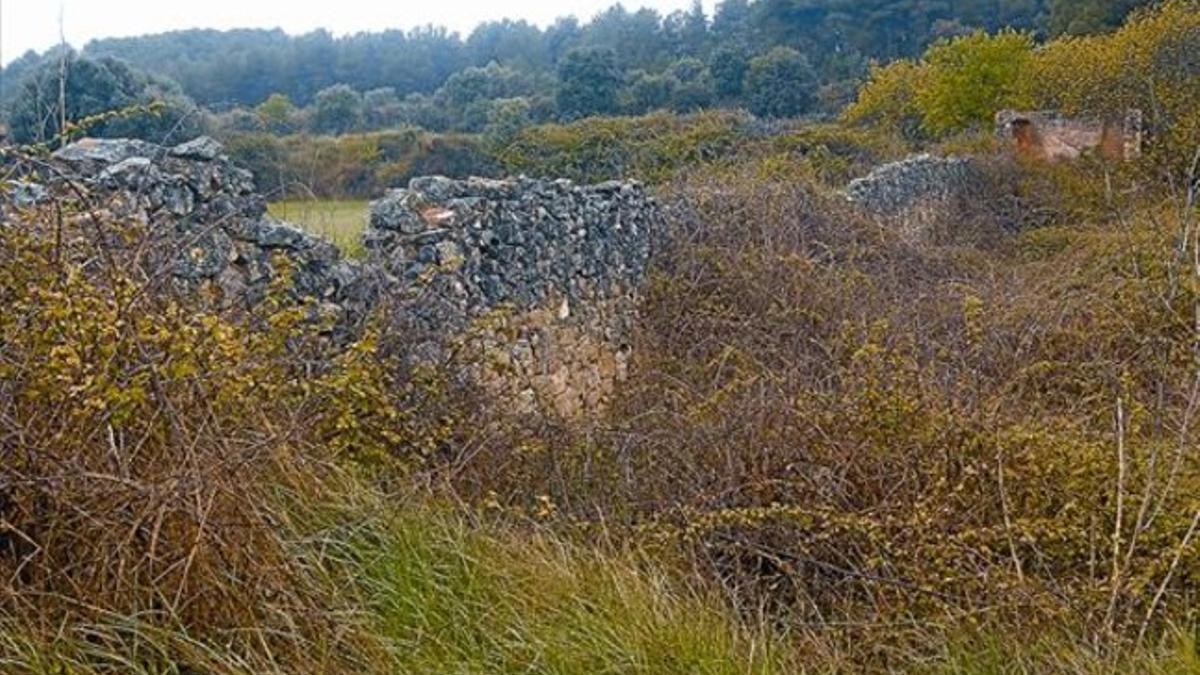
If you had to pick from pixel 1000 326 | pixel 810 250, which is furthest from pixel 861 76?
pixel 1000 326

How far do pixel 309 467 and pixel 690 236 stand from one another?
620 centimetres

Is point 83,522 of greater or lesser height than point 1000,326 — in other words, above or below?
above

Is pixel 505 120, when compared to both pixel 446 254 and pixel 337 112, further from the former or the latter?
pixel 446 254

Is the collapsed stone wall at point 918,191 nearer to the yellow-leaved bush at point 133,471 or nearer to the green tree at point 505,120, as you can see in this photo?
the green tree at point 505,120

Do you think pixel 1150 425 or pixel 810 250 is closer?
pixel 1150 425

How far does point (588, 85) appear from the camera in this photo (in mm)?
37656

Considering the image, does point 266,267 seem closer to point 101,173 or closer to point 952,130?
point 101,173

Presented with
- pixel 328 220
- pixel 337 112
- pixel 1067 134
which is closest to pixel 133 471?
pixel 328 220

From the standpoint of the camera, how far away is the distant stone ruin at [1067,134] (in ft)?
62.8

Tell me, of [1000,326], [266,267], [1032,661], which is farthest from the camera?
[1000,326]

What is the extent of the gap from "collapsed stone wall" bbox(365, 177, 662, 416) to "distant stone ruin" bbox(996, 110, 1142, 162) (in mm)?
12733

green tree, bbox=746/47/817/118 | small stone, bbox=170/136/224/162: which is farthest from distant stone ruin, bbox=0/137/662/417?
green tree, bbox=746/47/817/118

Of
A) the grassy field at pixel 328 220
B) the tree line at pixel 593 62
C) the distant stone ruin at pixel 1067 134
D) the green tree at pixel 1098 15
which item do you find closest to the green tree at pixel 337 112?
the tree line at pixel 593 62

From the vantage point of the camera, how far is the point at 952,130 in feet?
77.5
